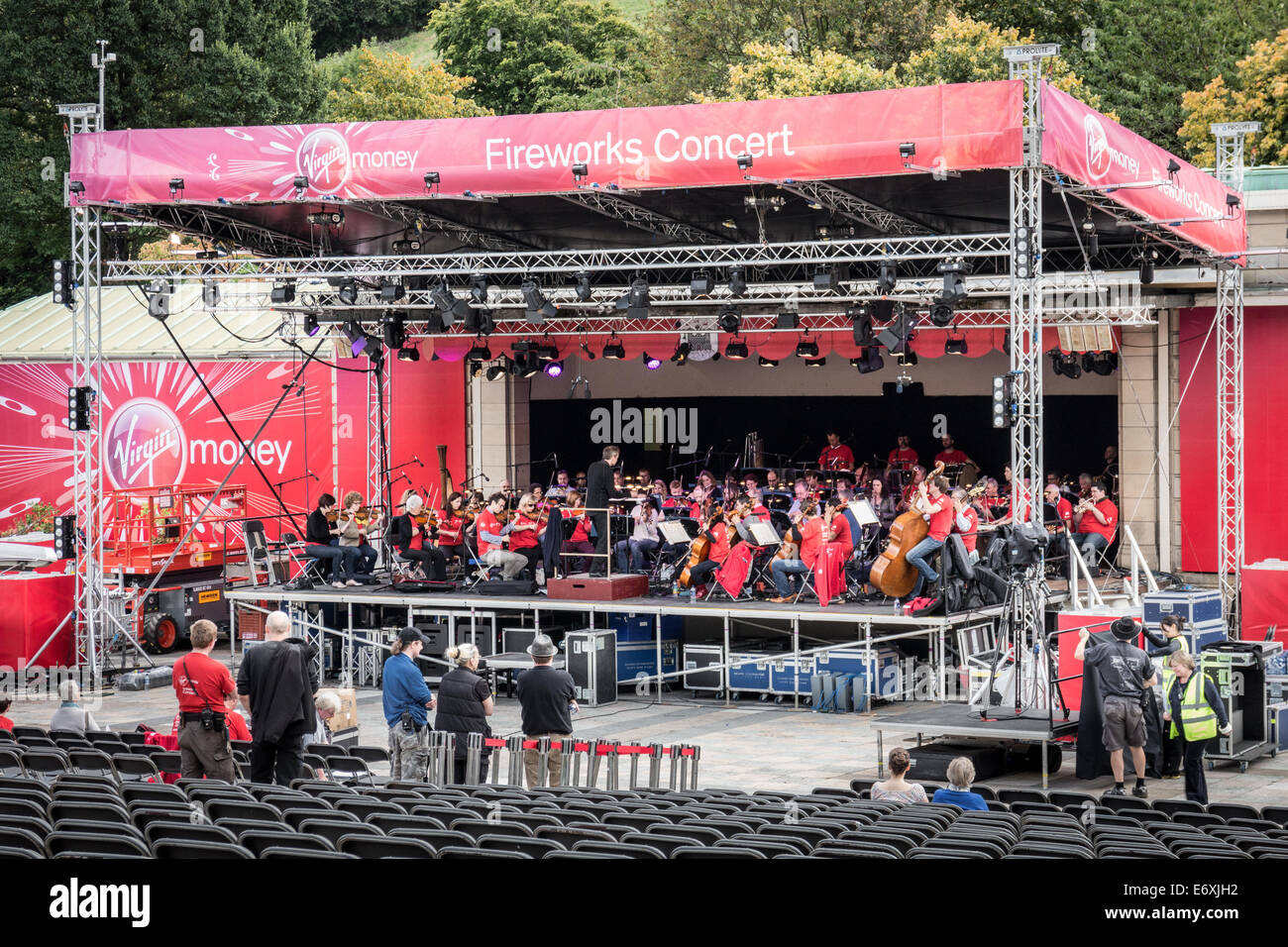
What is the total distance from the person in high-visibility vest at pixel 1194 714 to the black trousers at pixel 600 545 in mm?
8170

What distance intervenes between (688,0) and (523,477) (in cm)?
2562

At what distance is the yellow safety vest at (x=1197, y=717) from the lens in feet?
38.9

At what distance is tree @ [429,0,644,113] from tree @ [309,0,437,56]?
784 inches

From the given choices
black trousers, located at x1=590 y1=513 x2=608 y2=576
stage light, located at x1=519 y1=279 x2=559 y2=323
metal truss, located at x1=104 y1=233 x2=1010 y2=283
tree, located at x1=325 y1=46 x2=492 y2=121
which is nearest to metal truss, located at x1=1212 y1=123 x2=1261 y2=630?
metal truss, located at x1=104 y1=233 x2=1010 y2=283

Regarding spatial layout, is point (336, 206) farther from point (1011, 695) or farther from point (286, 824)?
point (286, 824)

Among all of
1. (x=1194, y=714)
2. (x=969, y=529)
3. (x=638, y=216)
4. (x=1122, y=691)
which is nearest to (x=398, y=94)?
(x=638, y=216)

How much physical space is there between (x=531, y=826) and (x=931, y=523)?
36.5 ft

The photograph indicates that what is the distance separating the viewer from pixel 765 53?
39188 mm

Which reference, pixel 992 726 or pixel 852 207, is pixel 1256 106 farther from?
pixel 992 726

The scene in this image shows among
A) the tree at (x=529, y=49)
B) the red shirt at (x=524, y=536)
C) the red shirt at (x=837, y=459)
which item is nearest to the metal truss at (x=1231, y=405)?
the red shirt at (x=837, y=459)

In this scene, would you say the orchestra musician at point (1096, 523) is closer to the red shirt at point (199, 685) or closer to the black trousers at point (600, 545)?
the black trousers at point (600, 545)

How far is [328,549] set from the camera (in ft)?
67.5

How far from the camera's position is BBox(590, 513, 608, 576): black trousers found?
19422 millimetres
